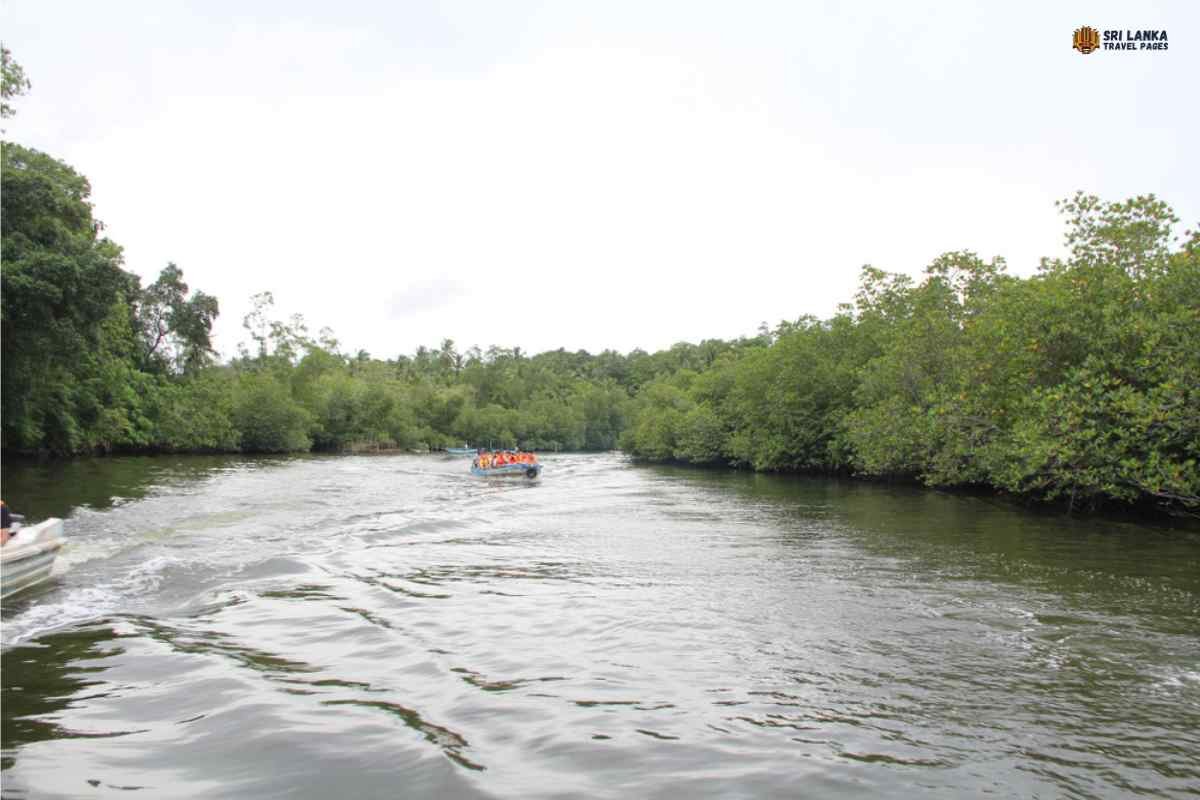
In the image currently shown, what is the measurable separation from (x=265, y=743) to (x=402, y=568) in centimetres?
772

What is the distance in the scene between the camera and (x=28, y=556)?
1055 centimetres

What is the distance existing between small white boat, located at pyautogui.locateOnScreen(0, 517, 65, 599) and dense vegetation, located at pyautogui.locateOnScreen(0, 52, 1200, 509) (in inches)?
750

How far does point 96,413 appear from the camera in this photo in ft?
149

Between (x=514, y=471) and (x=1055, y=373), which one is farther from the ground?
(x=1055, y=373)

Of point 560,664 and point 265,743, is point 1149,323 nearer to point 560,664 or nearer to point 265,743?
point 560,664

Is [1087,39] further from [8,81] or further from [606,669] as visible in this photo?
[8,81]

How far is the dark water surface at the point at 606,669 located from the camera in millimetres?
5164

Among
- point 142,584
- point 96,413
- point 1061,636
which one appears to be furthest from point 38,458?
point 1061,636

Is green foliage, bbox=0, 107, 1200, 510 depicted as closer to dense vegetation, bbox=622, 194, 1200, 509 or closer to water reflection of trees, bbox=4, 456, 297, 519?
dense vegetation, bbox=622, 194, 1200, 509

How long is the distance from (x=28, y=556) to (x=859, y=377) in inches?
1342

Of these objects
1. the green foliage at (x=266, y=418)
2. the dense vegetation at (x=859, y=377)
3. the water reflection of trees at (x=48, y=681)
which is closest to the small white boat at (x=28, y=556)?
the water reflection of trees at (x=48, y=681)

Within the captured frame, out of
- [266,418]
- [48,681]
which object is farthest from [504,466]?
[266,418]

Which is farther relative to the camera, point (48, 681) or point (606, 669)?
point (606, 669)

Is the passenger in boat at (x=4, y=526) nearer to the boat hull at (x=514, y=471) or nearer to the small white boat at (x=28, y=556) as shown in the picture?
the small white boat at (x=28, y=556)
